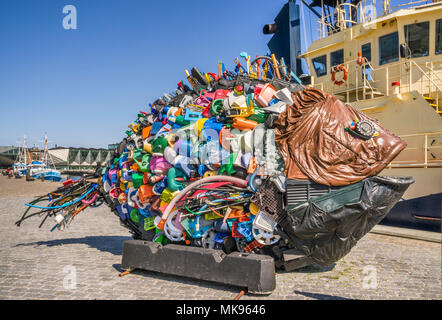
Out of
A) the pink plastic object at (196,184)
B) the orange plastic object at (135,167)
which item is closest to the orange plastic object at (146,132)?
the orange plastic object at (135,167)

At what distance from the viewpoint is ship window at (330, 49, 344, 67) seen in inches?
456

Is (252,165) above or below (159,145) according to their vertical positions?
below

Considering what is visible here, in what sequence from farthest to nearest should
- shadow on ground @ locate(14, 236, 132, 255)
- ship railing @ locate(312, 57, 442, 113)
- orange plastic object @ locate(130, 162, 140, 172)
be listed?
1. ship railing @ locate(312, 57, 442, 113)
2. shadow on ground @ locate(14, 236, 132, 255)
3. orange plastic object @ locate(130, 162, 140, 172)

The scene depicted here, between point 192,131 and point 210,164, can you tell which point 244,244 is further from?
point 192,131

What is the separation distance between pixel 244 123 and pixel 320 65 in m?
9.20

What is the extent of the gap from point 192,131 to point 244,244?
1.72m

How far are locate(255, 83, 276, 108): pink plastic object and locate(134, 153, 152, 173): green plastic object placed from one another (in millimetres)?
1961

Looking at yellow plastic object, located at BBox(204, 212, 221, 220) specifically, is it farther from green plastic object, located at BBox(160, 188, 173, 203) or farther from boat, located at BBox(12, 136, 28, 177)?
boat, located at BBox(12, 136, 28, 177)

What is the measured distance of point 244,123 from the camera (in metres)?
4.28

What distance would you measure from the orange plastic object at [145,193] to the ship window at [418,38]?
8956mm

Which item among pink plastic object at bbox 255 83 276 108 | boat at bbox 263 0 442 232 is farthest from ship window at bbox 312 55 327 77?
pink plastic object at bbox 255 83 276 108

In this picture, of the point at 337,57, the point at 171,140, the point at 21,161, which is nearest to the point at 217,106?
the point at 171,140

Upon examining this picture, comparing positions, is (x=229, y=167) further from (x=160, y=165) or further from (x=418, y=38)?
(x=418, y=38)

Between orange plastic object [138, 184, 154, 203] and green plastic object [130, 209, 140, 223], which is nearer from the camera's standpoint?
orange plastic object [138, 184, 154, 203]
